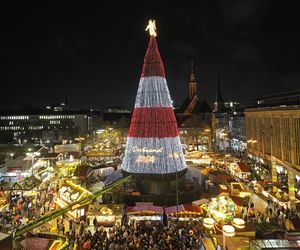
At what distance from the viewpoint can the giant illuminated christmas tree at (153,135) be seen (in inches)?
938

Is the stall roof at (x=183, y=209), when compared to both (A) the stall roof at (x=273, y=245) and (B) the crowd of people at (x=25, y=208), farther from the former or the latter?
(B) the crowd of people at (x=25, y=208)

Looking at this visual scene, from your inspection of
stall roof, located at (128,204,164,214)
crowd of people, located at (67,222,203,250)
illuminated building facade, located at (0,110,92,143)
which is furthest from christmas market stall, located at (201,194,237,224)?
illuminated building facade, located at (0,110,92,143)

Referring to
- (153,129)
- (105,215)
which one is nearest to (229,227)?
(105,215)

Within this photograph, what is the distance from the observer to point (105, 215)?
65.8 feet

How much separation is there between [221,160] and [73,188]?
28396 mm

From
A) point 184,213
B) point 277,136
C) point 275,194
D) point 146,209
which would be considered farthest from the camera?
point 277,136

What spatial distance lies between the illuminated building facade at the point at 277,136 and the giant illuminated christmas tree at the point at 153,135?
37.6 ft

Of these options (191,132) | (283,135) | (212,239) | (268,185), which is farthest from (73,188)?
(191,132)

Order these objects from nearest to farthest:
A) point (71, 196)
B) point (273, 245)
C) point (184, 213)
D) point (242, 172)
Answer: point (273, 245)
point (184, 213)
point (71, 196)
point (242, 172)

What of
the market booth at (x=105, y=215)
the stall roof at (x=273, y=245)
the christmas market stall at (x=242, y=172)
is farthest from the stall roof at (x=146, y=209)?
the christmas market stall at (x=242, y=172)

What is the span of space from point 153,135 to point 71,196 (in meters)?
8.76

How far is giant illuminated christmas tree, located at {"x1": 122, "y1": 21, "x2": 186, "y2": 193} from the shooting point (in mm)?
23828

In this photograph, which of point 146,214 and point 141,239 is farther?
point 146,214

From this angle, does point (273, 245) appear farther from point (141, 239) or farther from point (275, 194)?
point (275, 194)
